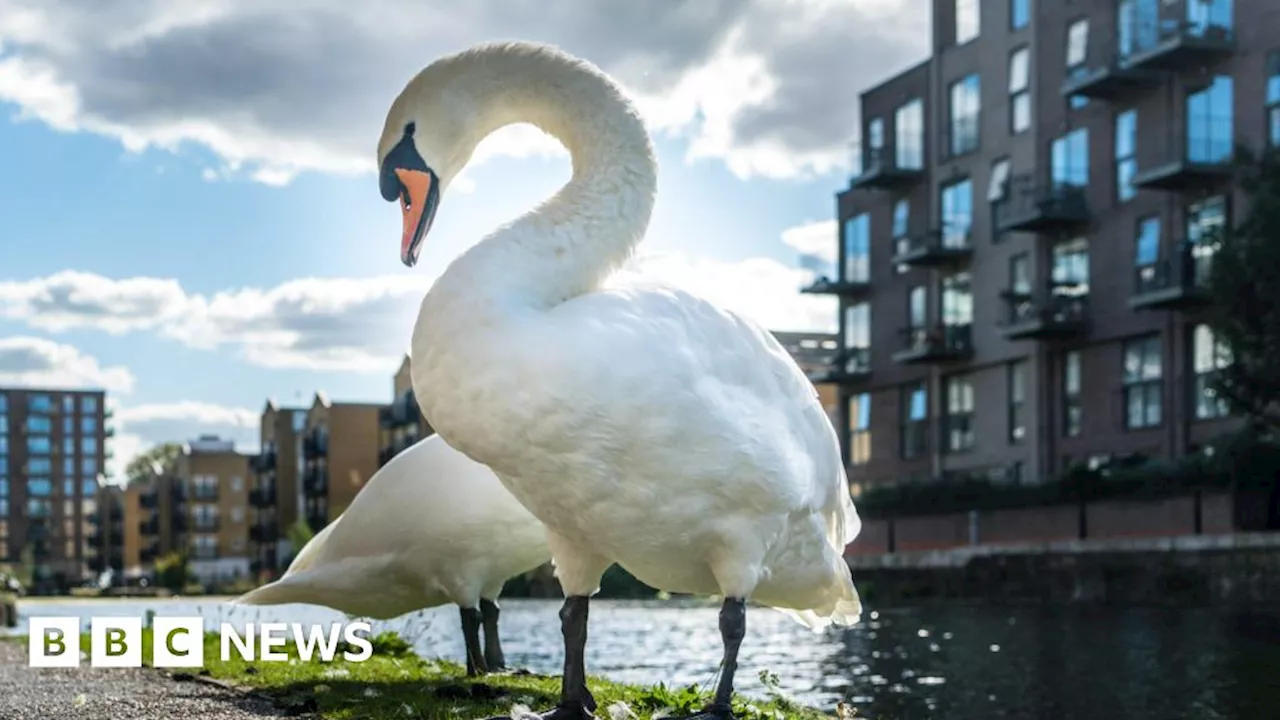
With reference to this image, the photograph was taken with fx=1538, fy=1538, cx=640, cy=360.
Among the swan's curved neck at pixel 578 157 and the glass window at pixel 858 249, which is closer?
the swan's curved neck at pixel 578 157

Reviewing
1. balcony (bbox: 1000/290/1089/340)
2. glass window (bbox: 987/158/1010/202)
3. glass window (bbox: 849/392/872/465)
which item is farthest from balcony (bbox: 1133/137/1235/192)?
glass window (bbox: 849/392/872/465)

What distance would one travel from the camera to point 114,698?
29.0 feet

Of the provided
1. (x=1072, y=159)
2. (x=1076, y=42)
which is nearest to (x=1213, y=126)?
(x=1072, y=159)

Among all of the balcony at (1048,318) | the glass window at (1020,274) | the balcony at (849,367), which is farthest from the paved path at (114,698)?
the balcony at (849,367)

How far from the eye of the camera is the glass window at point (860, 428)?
54.0 metres

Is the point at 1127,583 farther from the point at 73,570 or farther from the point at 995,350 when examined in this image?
the point at 73,570

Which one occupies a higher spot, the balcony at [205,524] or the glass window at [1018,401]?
the glass window at [1018,401]

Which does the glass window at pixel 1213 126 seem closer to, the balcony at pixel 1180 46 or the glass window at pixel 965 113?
the balcony at pixel 1180 46

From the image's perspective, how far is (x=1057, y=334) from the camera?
4250 centimetres

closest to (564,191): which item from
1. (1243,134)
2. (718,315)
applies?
(718,315)

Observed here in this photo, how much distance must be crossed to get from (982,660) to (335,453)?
100.0m

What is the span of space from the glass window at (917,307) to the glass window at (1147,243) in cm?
1155

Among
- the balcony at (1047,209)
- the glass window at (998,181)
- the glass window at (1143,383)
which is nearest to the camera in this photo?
the glass window at (1143,383)

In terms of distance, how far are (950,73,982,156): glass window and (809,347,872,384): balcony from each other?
8.26m
